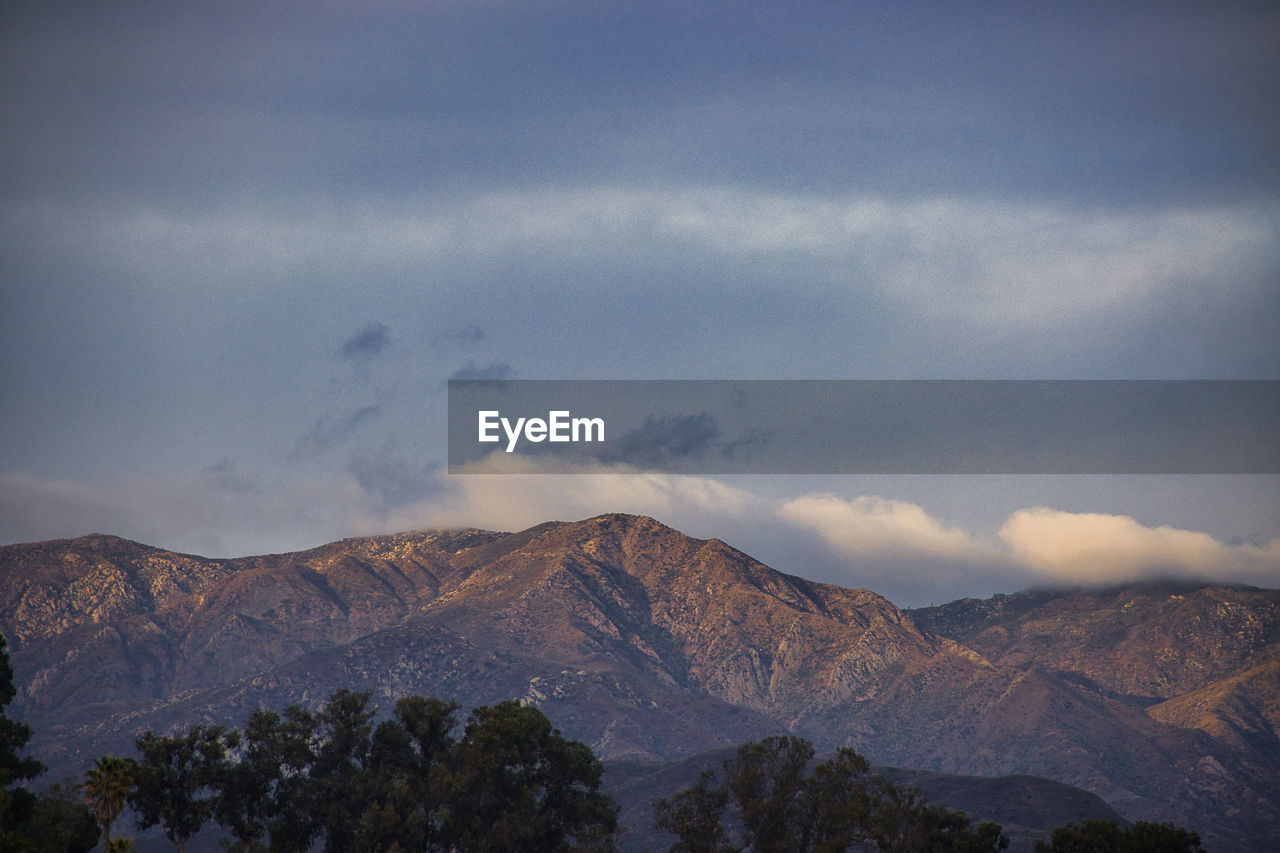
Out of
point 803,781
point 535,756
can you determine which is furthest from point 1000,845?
point 535,756

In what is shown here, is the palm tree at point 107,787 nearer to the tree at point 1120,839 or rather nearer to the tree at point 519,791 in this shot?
the tree at point 519,791

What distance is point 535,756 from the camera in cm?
15412

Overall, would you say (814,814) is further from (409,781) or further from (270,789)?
(270,789)

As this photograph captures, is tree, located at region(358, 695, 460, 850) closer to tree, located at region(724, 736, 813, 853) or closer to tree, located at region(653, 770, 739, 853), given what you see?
tree, located at region(653, 770, 739, 853)

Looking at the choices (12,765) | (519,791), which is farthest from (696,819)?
(12,765)

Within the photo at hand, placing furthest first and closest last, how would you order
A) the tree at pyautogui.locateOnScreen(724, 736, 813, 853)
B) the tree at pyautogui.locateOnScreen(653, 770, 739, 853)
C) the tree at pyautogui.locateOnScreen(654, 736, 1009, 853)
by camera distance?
the tree at pyautogui.locateOnScreen(724, 736, 813, 853), the tree at pyautogui.locateOnScreen(653, 770, 739, 853), the tree at pyautogui.locateOnScreen(654, 736, 1009, 853)

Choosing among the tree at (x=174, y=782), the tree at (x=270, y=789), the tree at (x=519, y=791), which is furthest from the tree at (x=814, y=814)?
the tree at (x=174, y=782)

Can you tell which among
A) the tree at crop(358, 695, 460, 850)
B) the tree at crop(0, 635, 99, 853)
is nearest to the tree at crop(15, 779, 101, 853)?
the tree at crop(0, 635, 99, 853)

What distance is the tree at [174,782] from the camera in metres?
137

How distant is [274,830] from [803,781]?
5528 cm

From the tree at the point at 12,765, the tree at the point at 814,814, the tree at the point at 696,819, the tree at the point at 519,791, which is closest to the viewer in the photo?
the tree at the point at 12,765

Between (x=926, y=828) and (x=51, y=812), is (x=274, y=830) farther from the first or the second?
(x=926, y=828)

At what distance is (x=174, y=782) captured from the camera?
13900 centimetres

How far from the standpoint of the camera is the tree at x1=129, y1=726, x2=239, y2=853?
136875 millimetres
